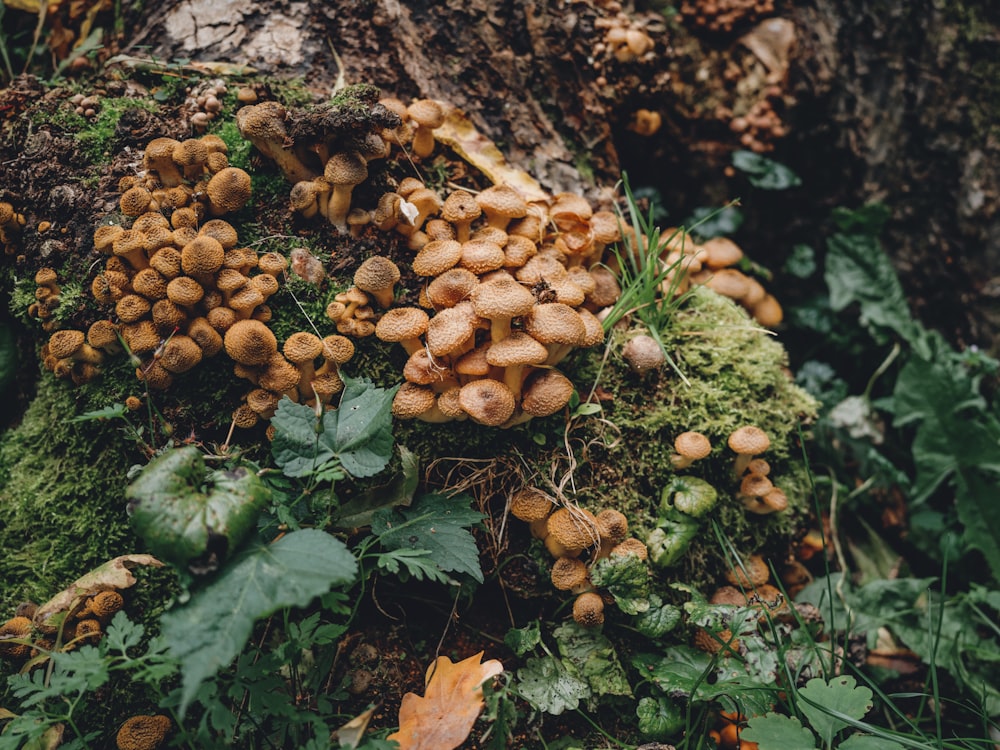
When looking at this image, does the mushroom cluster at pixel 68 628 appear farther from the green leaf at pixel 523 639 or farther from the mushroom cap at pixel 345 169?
the mushroom cap at pixel 345 169

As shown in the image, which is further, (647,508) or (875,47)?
(875,47)

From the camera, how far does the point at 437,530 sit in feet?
7.77

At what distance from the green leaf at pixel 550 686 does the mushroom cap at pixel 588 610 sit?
0.61ft

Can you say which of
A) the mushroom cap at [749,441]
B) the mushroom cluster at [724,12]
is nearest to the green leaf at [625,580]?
the mushroom cap at [749,441]

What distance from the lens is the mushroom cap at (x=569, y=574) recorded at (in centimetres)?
254

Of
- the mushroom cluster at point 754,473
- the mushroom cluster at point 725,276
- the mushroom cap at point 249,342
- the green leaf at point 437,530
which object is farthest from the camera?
the mushroom cluster at point 725,276

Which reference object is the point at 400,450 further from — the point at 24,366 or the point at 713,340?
the point at 24,366

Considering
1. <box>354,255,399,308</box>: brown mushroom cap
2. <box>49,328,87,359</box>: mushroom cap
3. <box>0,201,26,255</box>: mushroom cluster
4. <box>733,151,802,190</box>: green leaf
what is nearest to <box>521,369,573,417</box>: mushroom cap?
<box>354,255,399,308</box>: brown mushroom cap

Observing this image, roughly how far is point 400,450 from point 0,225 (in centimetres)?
203

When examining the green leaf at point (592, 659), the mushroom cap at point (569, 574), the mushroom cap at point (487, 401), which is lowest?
the green leaf at point (592, 659)

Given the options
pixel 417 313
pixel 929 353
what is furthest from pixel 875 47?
pixel 417 313

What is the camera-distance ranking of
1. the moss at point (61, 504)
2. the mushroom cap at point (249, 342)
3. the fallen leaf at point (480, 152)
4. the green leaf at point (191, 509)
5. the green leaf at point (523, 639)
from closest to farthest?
the green leaf at point (191, 509)
the mushroom cap at point (249, 342)
the green leaf at point (523, 639)
the moss at point (61, 504)
the fallen leaf at point (480, 152)

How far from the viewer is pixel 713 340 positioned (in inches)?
129

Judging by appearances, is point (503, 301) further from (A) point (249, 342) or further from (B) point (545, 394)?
(A) point (249, 342)
